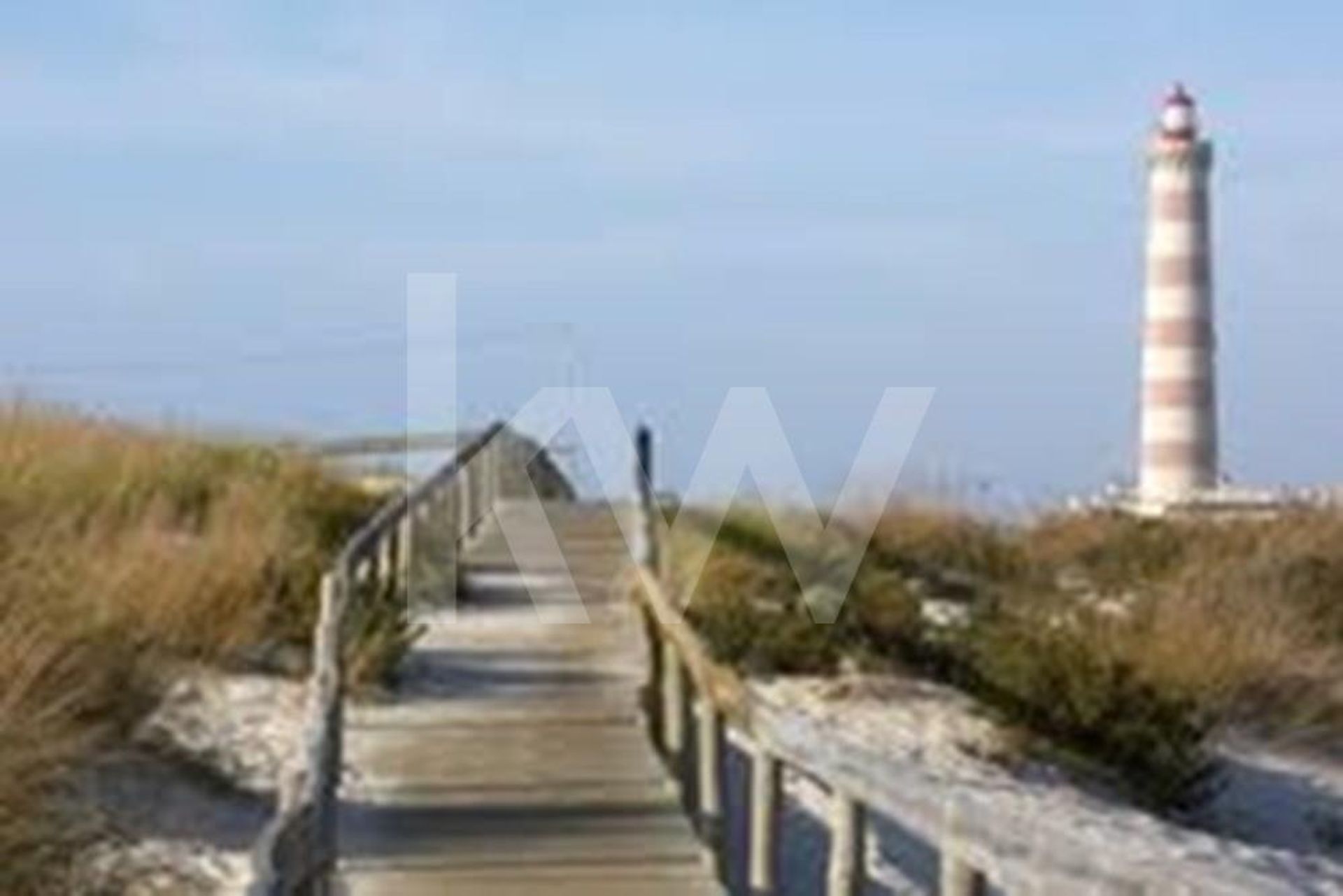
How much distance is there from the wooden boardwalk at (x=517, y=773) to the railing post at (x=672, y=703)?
0.51 feet

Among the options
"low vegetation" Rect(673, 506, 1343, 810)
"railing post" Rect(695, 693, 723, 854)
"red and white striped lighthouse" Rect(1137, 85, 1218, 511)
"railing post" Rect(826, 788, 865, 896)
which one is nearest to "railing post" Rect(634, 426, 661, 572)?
"low vegetation" Rect(673, 506, 1343, 810)

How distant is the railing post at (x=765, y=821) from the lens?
13.6m

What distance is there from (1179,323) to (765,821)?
152 feet

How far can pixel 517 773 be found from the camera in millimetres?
18438

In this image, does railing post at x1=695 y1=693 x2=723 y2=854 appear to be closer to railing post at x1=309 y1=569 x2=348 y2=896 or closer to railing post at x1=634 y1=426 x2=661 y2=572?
railing post at x1=309 y1=569 x2=348 y2=896

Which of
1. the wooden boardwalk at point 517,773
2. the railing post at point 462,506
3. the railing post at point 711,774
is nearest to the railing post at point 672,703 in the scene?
the wooden boardwalk at point 517,773

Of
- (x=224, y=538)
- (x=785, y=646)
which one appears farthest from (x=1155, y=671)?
(x=224, y=538)

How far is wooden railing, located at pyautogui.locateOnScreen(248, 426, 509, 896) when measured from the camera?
9.98 m

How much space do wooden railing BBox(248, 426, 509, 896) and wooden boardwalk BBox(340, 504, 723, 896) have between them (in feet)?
1.42

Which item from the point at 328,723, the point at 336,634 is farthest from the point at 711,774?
the point at 336,634

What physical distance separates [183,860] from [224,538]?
815cm

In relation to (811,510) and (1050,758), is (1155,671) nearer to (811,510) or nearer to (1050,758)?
(1050,758)

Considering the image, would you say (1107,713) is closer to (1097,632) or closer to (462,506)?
(1097,632)

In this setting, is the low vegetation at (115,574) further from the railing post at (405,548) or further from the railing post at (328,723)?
the railing post at (328,723)
